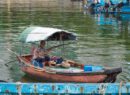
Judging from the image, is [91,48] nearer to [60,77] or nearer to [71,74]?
[60,77]

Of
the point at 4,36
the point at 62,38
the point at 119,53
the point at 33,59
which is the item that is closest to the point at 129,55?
the point at 119,53

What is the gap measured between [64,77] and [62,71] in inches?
10.0

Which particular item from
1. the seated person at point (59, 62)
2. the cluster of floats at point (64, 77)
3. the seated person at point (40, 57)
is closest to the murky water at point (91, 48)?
the seated person at point (40, 57)

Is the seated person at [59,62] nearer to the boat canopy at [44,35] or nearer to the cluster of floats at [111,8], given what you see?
the boat canopy at [44,35]

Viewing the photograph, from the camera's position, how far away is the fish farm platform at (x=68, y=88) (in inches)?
491

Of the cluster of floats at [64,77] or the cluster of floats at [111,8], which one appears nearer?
the cluster of floats at [64,77]

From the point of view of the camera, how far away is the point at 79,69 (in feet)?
57.0

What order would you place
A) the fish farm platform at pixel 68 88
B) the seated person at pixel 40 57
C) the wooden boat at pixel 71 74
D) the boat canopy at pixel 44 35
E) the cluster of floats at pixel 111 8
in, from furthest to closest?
the cluster of floats at pixel 111 8, the boat canopy at pixel 44 35, the seated person at pixel 40 57, the wooden boat at pixel 71 74, the fish farm platform at pixel 68 88

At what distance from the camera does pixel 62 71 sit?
16.2m

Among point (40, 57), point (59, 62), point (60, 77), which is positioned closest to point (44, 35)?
point (40, 57)

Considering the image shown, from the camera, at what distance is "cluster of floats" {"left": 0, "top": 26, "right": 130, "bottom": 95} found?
492 inches

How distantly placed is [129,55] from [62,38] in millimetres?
6568

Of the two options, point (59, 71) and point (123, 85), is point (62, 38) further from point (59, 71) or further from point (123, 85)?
point (123, 85)

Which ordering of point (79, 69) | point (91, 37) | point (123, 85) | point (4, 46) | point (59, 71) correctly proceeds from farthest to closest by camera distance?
point (91, 37) < point (4, 46) < point (79, 69) < point (59, 71) < point (123, 85)
